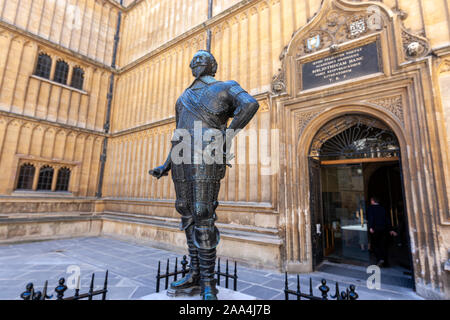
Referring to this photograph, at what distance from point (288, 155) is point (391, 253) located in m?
4.94

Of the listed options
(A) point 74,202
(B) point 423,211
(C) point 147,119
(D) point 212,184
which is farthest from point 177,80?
(B) point 423,211

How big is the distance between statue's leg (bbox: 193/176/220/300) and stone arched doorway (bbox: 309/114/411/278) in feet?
12.3

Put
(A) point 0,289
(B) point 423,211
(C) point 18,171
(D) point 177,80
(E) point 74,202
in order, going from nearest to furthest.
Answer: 1. (A) point 0,289
2. (B) point 423,211
3. (C) point 18,171
4. (D) point 177,80
5. (E) point 74,202

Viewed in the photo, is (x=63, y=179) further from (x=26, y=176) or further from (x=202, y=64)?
(x=202, y=64)

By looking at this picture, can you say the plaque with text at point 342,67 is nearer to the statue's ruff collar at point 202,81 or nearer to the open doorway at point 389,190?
the statue's ruff collar at point 202,81

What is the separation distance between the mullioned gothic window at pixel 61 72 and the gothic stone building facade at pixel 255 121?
0.05 metres

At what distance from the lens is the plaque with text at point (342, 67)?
16.5 ft

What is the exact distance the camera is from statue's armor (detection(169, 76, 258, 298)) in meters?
2.47

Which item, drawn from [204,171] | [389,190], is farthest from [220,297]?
[389,190]

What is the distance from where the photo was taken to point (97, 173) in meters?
10.7

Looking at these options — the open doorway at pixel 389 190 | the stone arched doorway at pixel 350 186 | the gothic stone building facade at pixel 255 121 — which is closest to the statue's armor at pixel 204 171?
the gothic stone building facade at pixel 255 121
